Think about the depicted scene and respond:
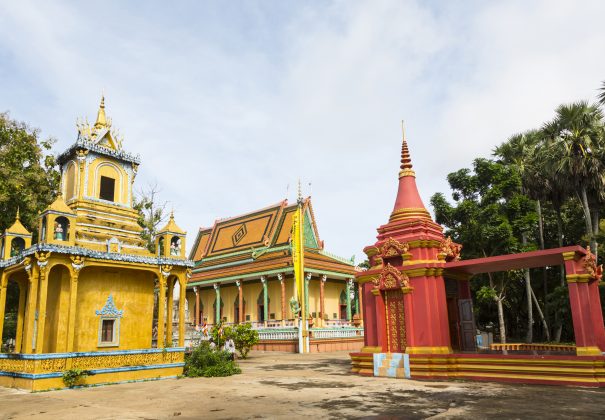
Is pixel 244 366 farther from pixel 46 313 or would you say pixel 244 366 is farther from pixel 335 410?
pixel 335 410

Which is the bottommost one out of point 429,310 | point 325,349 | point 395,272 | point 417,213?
point 325,349

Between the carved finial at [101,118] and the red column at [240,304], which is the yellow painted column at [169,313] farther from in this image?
the red column at [240,304]

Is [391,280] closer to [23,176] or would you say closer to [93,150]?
[93,150]

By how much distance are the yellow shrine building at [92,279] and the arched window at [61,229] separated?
3 centimetres

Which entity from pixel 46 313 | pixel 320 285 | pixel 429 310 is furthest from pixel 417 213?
pixel 320 285

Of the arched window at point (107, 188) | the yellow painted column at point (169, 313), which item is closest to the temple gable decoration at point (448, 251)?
the yellow painted column at point (169, 313)

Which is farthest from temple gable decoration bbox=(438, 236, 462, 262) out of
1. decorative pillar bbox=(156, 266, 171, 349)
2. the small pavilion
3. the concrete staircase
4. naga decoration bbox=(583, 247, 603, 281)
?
decorative pillar bbox=(156, 266, 171, 349)

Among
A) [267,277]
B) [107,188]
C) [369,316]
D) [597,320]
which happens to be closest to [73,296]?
[107,188]

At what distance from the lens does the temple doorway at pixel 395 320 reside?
14.0 metres

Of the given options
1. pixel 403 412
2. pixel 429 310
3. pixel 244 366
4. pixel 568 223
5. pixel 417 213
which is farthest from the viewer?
pixel 568 223

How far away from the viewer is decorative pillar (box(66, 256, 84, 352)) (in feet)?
42.1

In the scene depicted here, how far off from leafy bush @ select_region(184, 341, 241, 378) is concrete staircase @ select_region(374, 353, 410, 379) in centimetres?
482

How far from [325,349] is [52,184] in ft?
55.9

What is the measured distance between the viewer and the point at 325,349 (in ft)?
86.8
